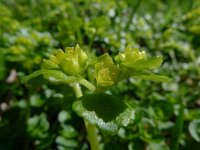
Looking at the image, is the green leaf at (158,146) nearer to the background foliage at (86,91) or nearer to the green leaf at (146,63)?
the background foliage at (86,91)

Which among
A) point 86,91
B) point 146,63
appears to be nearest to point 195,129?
point 86,91

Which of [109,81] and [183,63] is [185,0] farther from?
[109,81]

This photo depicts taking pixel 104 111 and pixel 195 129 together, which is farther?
pixel 195 129

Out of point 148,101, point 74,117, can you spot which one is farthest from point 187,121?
point 74,117

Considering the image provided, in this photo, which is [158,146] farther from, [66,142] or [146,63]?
[146,63]

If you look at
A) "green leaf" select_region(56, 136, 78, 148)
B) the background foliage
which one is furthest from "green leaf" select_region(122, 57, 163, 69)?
"green leaf" select_region(56, 136, 78, 148)

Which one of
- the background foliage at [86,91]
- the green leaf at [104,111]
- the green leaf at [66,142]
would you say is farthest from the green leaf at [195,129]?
the green leaf at [104,111]
